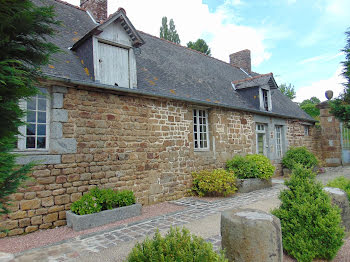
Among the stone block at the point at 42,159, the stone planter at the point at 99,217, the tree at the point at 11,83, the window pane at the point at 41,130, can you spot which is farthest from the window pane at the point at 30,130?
the tree at the point at 11,83

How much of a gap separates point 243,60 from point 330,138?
7.18 m

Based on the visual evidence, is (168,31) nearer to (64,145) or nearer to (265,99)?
(265,99)

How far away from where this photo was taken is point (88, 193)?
18.2 feet

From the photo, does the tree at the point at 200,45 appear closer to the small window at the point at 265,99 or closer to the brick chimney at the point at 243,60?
the brick chimney at the point at 243,60

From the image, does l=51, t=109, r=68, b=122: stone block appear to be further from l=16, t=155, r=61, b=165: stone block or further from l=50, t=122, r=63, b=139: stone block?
l=16, t=155, r=61, b=165: stone block

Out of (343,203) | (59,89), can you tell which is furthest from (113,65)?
(343,203)

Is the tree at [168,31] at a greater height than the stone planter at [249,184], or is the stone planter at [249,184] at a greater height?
the tree at [168,31]

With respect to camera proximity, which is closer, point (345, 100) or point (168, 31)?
Result: point (345, 100)

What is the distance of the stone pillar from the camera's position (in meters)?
15.1

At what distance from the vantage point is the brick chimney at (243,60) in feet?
50.7

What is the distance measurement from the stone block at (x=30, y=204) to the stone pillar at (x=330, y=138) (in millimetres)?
15968

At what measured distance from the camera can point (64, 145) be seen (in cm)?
544

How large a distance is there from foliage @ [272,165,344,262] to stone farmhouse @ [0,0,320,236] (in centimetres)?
358

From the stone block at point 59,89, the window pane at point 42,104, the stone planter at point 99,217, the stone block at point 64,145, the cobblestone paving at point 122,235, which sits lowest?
the cobblestone paving at point 122,235
